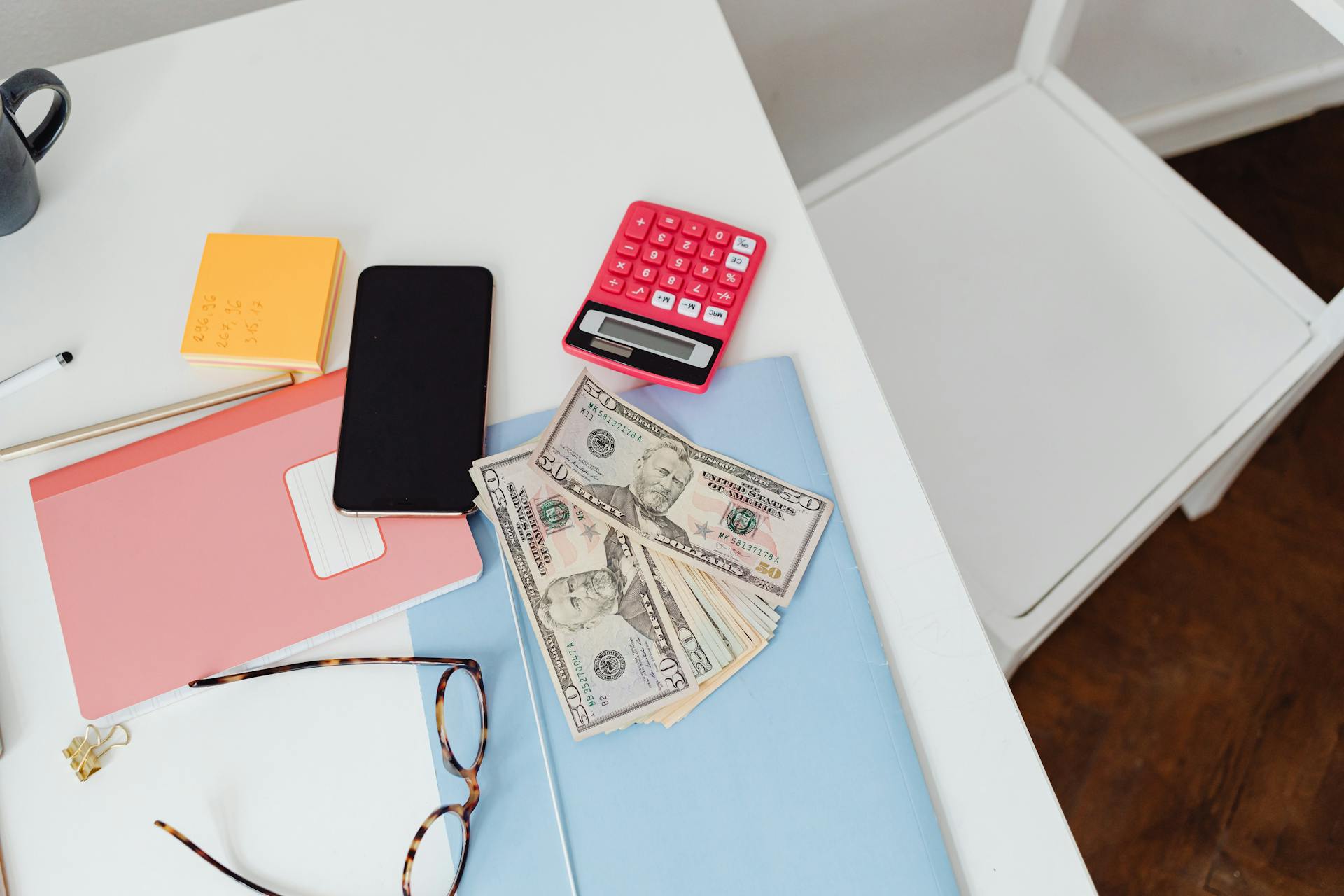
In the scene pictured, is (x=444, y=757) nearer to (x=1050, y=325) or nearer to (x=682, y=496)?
(x=682, y=496)

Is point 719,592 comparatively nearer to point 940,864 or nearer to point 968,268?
point 940,864

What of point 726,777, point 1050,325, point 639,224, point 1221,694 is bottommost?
point 1221,694

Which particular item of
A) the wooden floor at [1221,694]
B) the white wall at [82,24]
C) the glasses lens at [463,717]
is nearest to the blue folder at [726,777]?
the glasses lens at [463,717]

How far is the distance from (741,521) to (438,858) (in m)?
0.25

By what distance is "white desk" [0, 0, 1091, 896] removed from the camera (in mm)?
510

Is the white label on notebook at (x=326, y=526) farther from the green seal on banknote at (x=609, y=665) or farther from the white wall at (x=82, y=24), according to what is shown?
the white wall at (x=82, y=24)

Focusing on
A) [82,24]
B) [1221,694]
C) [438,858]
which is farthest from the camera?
[1221,694]

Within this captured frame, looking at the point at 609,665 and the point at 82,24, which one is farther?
the point at 82,24

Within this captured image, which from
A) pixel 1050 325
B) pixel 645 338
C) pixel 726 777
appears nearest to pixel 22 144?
pixel 645 338

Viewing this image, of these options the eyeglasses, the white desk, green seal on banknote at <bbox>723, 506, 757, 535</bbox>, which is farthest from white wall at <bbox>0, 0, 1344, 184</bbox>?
the eyeglasses

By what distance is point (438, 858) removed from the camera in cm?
50

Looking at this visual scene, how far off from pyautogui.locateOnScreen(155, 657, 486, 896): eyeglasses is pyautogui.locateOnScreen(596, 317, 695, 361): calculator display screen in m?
0.21

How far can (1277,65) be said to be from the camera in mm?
1374

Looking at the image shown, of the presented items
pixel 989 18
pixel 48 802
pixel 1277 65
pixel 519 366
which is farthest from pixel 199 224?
pixel 1277 65
